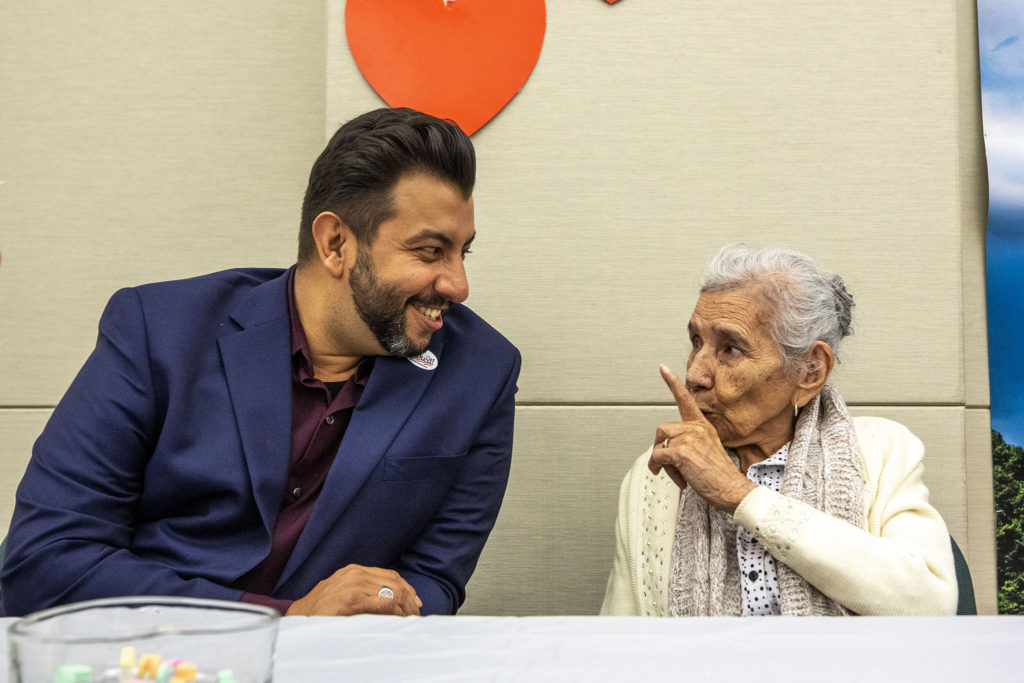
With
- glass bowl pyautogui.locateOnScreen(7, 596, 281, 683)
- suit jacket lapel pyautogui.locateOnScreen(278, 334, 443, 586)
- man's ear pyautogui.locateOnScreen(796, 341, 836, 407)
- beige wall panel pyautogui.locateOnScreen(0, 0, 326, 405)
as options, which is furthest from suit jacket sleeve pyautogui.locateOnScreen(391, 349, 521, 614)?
glass bowl pyautogui.locateOnScreen(7, 596, 281, 683)

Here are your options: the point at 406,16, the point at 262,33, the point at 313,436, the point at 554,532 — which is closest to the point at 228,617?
the point at 313,436

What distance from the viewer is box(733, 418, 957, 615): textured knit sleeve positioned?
164 centimetres

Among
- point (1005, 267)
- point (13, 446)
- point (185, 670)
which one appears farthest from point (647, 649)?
point (13, 446)

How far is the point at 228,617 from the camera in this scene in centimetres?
60

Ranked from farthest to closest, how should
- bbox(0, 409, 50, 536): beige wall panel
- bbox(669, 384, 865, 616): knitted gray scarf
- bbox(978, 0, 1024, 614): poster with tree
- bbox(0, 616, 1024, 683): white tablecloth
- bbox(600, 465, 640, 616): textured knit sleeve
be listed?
bbox(0, 409, 50, 536): beige wall panel
bbox(978, 0, 1024, 614): poster with tree
bbox(600, 465, 640, 616): textured knit sleeve
bbox(669, 384, 865, 616): knitted gray scarf
bbox(0, 616, 1024, 683): white tablecloth

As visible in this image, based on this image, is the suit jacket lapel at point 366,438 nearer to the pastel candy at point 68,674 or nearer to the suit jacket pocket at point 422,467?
the suit jacket pocket at point 422,467

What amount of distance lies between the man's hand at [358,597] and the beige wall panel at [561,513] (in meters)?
0.73

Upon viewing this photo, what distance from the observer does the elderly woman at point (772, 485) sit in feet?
5.48

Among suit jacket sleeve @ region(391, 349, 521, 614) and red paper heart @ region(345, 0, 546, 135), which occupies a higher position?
A: red paper heart @ region(345, 0, 546, 135)

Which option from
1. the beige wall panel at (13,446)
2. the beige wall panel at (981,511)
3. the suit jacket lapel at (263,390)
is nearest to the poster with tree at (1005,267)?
the beige wall panel at (981,511)

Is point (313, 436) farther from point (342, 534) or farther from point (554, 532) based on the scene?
point (554, 532)

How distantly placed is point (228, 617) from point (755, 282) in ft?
5.01

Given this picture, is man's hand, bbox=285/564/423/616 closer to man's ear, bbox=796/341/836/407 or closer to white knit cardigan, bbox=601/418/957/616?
white knit cardigan, bbox=601/418/957/616

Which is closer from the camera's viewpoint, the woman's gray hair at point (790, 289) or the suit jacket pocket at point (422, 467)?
the suit jacket pocket at point (422, 467)
